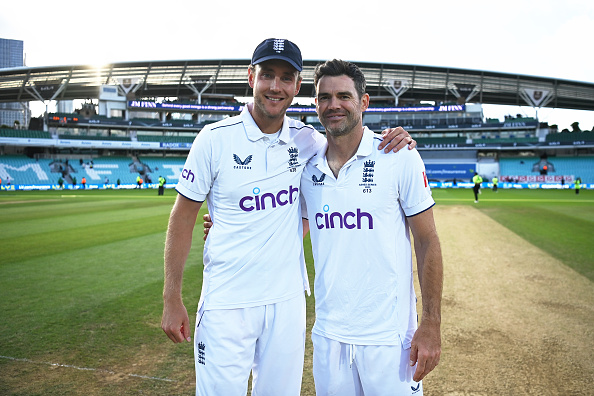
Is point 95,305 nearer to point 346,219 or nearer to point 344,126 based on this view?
point 346,219

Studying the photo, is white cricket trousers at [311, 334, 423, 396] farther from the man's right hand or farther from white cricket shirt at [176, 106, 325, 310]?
the man's right hand

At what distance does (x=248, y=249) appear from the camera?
2754mm

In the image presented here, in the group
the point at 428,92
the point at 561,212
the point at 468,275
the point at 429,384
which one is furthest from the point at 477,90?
the point at 429,384

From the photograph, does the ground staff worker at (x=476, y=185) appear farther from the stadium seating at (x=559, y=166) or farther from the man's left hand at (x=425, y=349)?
the stadium seating at (x=559, y=166)

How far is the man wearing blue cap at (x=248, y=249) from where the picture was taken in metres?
2.67

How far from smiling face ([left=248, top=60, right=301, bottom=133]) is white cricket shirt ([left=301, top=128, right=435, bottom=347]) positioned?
2.14 feet

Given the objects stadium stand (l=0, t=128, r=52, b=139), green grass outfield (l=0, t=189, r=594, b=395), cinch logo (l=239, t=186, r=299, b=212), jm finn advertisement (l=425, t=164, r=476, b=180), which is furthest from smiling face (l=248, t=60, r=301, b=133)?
stadium stand (l=0, t=128, r=52, b=139)

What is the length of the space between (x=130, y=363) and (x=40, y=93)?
68795 mm

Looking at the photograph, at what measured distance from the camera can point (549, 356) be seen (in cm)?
443

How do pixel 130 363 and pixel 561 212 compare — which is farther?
pixel 561 212

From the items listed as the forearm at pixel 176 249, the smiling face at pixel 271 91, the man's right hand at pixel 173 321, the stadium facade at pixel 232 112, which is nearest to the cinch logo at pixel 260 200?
the forearm at pixel 176 249

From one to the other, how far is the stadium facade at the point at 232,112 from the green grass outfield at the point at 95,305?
4439 centimetres

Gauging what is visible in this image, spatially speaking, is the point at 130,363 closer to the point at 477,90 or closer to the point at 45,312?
the point at 45,312

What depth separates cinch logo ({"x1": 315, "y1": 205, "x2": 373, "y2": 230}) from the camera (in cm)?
260
